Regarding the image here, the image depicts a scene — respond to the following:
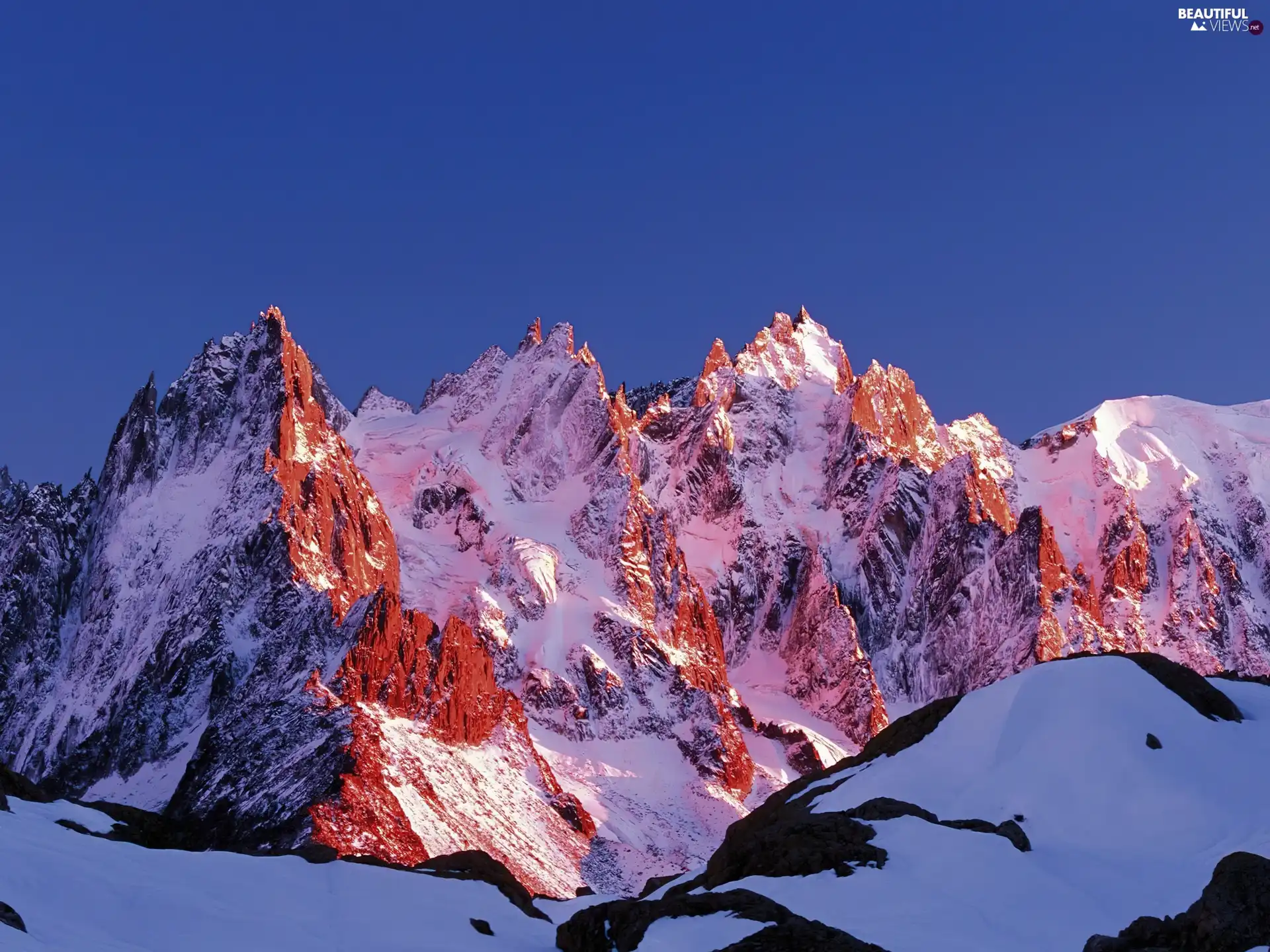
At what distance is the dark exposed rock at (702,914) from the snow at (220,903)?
2771 mm

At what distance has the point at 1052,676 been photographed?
64875 mm

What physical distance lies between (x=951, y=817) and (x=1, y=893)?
32691 millimetres

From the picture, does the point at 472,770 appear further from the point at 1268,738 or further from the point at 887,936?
the point at 887,936

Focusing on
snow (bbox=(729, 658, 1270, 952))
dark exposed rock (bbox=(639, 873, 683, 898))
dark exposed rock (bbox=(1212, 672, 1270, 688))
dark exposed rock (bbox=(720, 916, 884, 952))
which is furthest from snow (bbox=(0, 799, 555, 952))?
dark exposed rock (bbox=(1212, 672, 1270, 688))

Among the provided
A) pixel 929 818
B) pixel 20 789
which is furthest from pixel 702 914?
pixel 20 789

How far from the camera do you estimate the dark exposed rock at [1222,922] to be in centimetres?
3500

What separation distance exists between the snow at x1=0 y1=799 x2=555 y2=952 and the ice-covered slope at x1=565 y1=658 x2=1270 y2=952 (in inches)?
261

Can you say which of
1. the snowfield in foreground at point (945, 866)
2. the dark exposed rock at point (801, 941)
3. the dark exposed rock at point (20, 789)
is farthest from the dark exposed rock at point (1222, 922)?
the dark exposed rock at point (20, 789)

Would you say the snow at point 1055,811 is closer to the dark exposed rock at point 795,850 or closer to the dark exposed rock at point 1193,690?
the dark exposed rock at point 795,850

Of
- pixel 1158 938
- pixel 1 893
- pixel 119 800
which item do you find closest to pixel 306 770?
pixel 119 800

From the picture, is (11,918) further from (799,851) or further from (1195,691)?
(1195,691)

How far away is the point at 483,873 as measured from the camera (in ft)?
234

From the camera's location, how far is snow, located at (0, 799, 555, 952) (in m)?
42.4

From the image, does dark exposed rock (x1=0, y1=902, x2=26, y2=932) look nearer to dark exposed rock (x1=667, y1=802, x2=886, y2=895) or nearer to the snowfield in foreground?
the snowfield in foreground
